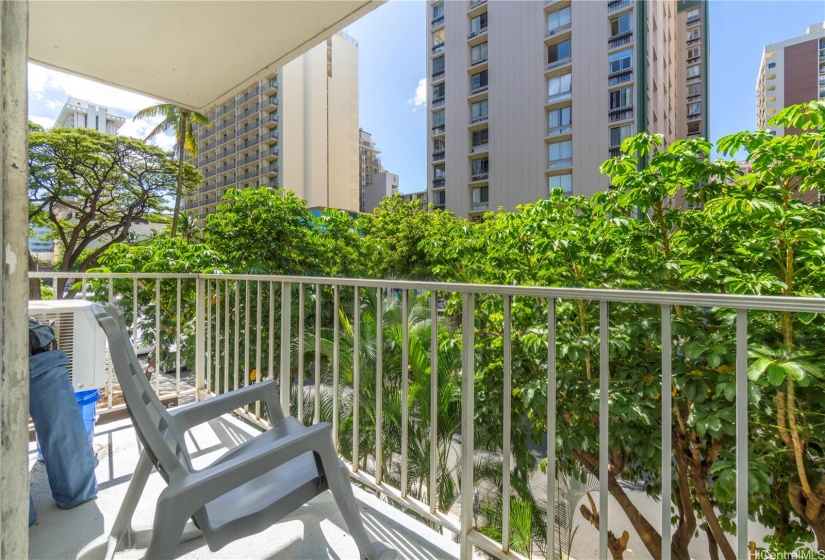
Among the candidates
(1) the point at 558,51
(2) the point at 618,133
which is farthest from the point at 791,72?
(1) the point at 558,51

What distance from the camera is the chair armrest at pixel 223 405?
1.49 metres

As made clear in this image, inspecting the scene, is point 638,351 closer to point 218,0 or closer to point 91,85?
point 218,0

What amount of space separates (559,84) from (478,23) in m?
6.83

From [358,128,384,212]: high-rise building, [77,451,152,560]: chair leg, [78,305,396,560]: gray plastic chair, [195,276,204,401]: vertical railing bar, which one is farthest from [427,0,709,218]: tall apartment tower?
[358,128,384,212]: high-rise building

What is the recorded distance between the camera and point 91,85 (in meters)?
3.20

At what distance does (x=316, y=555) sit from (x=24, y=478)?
101 centimetres

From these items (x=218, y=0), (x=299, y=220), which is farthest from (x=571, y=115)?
(x=218, y=0)

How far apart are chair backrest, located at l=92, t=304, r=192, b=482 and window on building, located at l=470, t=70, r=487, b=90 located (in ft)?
83.5

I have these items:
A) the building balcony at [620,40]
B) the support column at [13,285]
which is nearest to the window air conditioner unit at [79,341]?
the support column at [13,285]

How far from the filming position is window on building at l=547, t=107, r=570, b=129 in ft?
66.8

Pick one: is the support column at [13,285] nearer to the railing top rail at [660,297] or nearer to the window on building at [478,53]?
the railing top rail at [660,297]

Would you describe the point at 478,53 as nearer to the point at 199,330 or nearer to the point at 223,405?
the point at 199,330

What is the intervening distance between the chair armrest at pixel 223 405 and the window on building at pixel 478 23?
26766 millimetres

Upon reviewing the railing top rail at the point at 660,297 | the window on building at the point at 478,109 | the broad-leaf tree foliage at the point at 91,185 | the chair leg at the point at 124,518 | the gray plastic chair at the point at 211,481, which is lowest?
the chair leg at the point at 124,518
